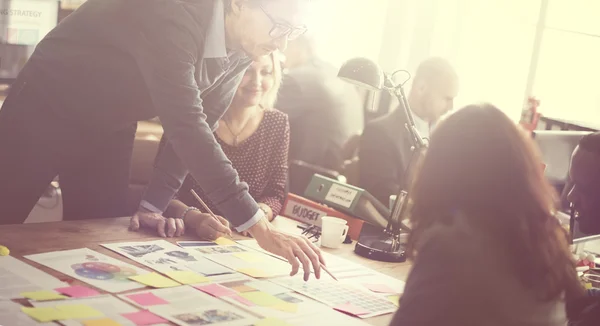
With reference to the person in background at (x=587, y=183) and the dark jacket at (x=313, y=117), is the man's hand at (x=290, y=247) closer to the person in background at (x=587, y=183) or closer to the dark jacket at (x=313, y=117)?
the person in background at (x=587, y=183)

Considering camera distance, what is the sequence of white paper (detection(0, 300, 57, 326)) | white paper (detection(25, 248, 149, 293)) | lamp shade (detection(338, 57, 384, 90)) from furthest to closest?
lamp shade (detection(338, 57, 384, 90)), white paper (detection(25, 248, 149, 293)), white paper (detection(0, 300, 57, 326))

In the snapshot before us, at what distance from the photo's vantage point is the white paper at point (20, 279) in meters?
1.45

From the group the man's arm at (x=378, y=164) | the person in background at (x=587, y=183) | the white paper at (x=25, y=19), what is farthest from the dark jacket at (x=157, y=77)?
the white paper at (x=25, y=19)

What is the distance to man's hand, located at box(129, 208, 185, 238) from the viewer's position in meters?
2.03

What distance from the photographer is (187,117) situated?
5.91 ft

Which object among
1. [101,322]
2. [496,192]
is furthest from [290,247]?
Answer: [496,192]

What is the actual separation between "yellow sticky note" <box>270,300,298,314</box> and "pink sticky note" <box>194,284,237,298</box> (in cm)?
11

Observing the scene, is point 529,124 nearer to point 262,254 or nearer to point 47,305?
point 262,254

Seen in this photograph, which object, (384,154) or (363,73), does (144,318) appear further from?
(384,154)

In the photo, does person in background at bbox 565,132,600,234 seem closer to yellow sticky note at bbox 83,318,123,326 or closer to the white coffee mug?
the white coffee mug

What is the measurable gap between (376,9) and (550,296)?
187 inches

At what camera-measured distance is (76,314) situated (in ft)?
4.55

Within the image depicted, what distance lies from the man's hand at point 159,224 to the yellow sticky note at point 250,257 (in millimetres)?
193

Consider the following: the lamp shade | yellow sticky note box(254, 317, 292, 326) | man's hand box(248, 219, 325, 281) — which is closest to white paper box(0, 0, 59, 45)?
the lamp shade
